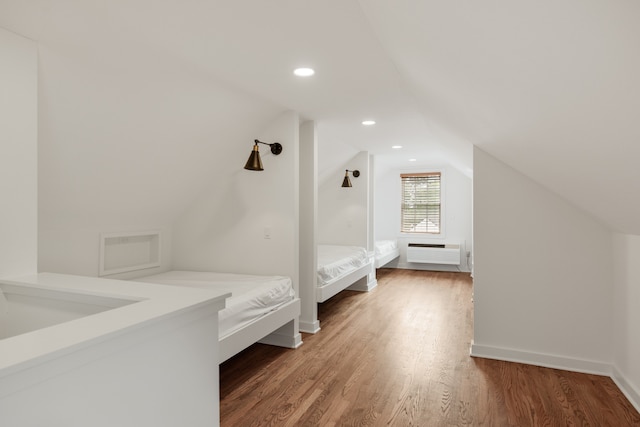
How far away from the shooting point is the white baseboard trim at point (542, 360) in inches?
111

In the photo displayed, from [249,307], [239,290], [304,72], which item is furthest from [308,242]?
[304,72]

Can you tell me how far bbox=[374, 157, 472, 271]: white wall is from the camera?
23.5 feet

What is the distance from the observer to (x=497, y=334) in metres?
3.12

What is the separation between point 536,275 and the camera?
301cm

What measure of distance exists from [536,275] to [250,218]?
8.44 feet

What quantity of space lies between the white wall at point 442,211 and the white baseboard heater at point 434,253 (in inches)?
6.1

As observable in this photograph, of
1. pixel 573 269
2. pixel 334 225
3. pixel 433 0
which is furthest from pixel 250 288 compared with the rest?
pixel 334 225

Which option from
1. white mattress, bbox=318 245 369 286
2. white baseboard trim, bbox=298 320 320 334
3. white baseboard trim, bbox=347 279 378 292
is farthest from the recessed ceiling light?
white baseboard trim, bbox=347 279 378 292

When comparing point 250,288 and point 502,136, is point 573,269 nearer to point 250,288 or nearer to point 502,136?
point 502,136

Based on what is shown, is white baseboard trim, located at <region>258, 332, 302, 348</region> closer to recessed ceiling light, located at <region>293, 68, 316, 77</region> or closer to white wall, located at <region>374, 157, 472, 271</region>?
recessed ceiling light, located at <region>293, 68, 316, 77</region>

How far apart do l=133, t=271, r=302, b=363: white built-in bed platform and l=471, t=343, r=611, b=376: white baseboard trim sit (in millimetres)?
1622

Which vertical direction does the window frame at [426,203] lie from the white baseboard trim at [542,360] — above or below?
above

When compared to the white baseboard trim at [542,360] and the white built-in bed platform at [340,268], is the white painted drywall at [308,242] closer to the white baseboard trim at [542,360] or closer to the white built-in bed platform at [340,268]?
the white built-in bed platform at [340,268]

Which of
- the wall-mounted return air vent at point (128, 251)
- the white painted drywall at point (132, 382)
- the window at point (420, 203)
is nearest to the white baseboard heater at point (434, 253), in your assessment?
the window at point (420, 203)
